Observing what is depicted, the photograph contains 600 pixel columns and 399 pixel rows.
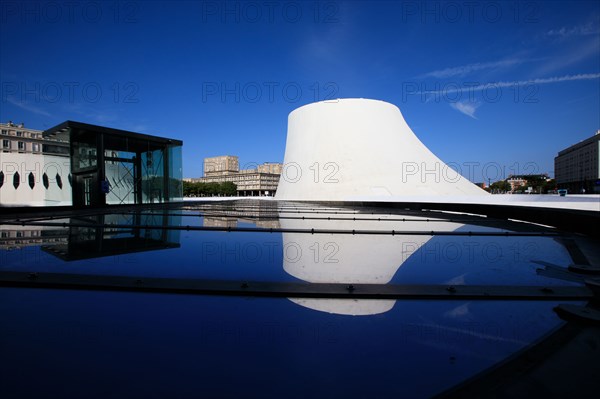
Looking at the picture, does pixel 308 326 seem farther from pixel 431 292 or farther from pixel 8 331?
pixel 8 331

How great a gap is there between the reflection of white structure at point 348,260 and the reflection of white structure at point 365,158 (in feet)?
48.7

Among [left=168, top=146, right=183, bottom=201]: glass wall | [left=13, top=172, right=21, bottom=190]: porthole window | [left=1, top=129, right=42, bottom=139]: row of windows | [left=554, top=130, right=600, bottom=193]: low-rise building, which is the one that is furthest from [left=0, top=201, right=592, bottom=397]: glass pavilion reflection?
[left=554, top=130, right=600, bottom=193]: low-rise building

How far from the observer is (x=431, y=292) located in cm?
167

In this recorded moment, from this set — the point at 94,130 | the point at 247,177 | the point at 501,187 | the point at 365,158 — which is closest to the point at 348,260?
the point at 94,130

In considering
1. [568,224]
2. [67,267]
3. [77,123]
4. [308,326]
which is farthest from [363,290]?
[77,123]

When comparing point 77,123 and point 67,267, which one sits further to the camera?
point 77,123

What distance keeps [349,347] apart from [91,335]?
887mm

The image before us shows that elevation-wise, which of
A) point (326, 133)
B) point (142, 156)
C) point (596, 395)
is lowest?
point (596, 395)

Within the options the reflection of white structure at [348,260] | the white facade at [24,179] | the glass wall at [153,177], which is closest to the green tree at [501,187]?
the glass wall at [153,177]

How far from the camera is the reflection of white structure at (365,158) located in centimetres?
1845

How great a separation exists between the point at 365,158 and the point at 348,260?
663 inches

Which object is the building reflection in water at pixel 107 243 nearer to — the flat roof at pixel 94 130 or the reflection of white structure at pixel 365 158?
the flat roof at pixel 94 130

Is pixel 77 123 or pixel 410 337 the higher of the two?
pixel 77 123

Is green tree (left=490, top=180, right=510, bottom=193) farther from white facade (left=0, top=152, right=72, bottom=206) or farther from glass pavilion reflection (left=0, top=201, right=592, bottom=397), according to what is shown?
glass pavilion reflection (left=0, top=201, right=592, bottom=397)
